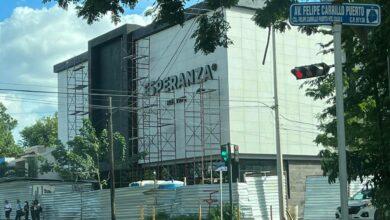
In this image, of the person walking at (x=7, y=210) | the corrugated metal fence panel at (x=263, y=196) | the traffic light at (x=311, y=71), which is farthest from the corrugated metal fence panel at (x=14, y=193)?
the traffic light at (x=311, y=71)

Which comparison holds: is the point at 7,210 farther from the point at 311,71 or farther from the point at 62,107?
the point at 311,71

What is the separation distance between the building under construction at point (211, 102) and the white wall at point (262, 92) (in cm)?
7

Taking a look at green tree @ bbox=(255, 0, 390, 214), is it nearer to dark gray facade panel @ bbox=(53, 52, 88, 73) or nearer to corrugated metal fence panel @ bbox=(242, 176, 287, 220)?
corrugated metal fence panel @ bbox=(242, 176, 287, 220)

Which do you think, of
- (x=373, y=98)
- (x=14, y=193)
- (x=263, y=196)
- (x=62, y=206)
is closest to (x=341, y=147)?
(x=373, y=98)

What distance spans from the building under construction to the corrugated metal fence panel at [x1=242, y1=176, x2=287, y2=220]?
939 cm

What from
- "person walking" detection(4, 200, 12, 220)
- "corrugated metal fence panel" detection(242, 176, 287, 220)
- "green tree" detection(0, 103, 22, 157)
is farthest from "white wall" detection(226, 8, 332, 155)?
"green tree" detection(0, 103, 22, 157)

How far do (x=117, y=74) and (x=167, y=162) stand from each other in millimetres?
10550

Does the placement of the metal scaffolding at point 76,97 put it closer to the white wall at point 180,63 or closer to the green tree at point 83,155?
the white wall at point 180,63

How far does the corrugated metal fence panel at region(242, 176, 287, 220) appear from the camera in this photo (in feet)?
95.9

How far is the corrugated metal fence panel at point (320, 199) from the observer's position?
2609 centimetres

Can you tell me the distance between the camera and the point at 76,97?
6075cm

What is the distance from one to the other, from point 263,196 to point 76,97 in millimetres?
34698

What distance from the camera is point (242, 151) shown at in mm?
42344

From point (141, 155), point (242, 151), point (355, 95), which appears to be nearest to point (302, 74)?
point (355, 95)
